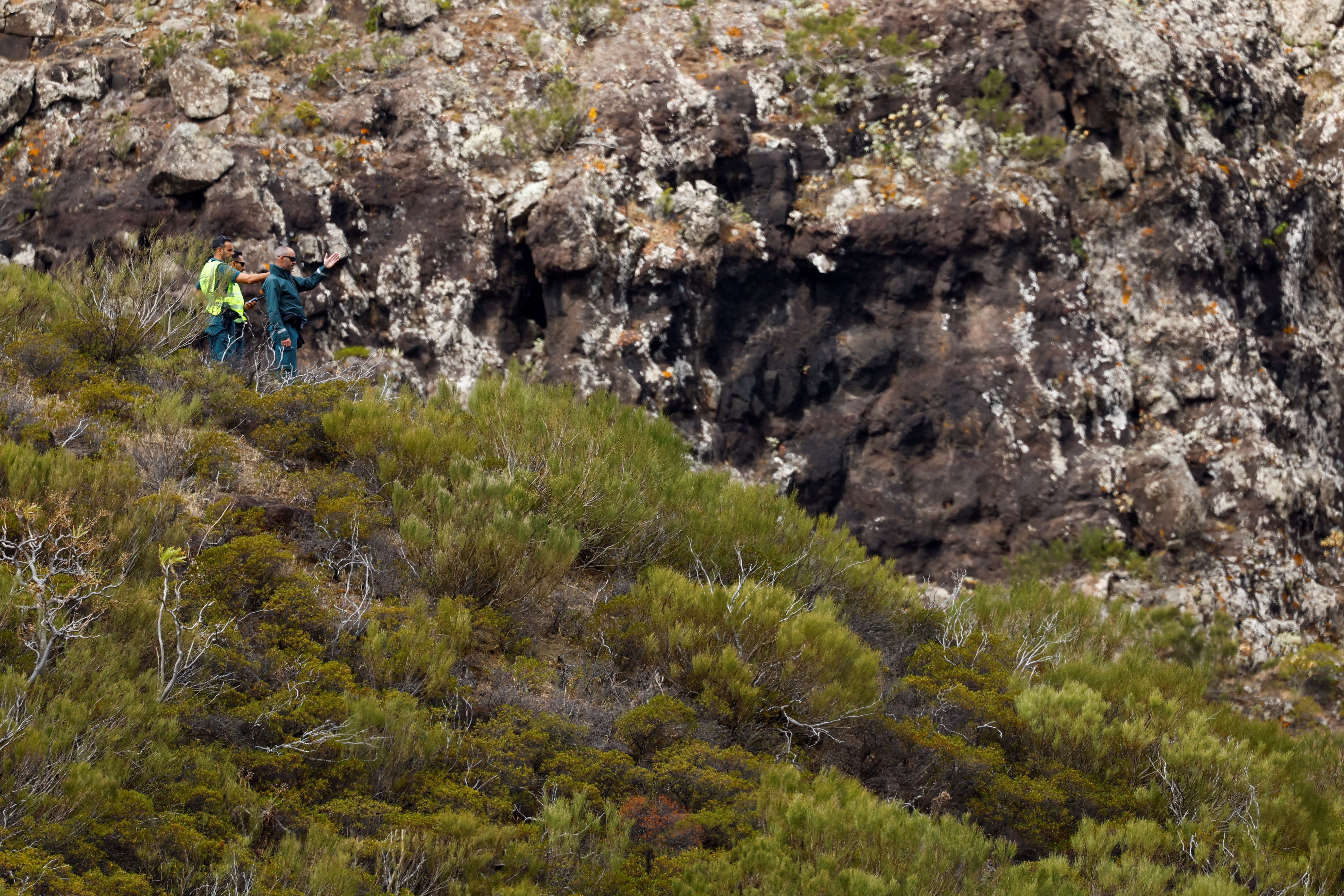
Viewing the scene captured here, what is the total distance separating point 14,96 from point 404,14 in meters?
4.38

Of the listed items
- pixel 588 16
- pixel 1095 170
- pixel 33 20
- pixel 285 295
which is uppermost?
pixel 588 16

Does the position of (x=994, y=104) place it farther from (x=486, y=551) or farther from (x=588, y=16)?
(x=486, y=551)

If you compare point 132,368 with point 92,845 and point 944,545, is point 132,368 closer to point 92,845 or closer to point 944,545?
point 92,845

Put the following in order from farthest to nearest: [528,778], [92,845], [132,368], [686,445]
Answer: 1. [686,445]
2. [132,368]
3. [528,778]
4. [92,845]

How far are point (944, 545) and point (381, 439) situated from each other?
6.98 metres

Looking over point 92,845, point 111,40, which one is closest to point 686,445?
point 92,845

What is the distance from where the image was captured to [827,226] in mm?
11484

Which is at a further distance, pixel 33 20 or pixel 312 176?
pixel 33 20

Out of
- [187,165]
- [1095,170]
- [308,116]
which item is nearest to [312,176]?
[308,116]

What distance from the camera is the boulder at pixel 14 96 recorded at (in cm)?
1089

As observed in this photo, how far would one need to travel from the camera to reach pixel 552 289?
10812 mm

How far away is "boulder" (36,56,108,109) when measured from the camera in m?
11.0

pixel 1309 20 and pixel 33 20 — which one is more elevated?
pixel 1309 20

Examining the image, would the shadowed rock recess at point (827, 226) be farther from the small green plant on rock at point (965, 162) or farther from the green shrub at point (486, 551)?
the green shrub at point (486, 551)
